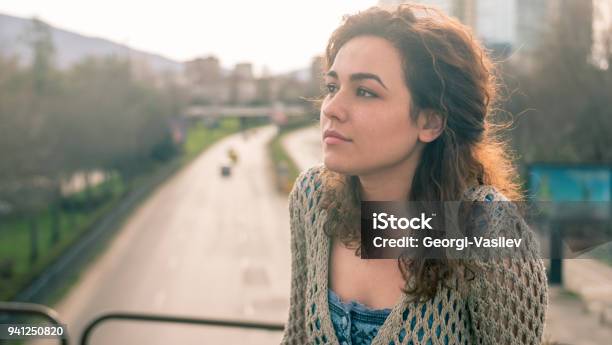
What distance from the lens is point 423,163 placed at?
1.89m

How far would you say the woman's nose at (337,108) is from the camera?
70.7 inches

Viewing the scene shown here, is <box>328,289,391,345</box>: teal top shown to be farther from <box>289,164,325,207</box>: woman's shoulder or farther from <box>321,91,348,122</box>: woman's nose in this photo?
<box>321,91,348,122</box>: woman's nose

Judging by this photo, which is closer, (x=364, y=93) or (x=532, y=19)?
(x=364, y=93)

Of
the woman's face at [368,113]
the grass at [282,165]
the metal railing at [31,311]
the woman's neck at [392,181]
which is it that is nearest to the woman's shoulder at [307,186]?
the woman's neck at [392,181]

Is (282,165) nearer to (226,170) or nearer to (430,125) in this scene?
(226,170)

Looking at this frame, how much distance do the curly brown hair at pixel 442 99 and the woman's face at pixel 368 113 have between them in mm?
29

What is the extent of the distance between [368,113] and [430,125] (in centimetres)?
17

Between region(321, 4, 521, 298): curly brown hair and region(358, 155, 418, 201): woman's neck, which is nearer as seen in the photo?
region(321, 4, 521, 298): curly brown hair

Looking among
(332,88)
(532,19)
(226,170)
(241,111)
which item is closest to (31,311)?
(332,88)

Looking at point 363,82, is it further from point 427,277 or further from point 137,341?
point 137,341

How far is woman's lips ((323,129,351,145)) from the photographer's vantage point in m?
1.81

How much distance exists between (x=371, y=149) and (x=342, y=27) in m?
0.34

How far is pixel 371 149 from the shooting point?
179cm

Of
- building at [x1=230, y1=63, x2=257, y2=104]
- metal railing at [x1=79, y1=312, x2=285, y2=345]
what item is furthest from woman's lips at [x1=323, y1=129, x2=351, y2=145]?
building at [x1=230, y1=63, x2=257, y2=104]
